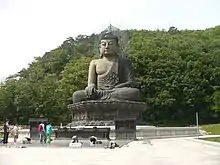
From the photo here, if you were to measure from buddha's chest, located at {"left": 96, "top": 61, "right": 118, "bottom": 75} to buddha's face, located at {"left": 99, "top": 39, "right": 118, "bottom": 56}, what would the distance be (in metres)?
0.63

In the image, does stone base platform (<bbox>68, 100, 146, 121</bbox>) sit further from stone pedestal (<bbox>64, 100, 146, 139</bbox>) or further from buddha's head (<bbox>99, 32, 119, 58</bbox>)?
buddha's head (<bbox>99, 32, 119, 58</bbox>)

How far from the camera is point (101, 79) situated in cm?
3103

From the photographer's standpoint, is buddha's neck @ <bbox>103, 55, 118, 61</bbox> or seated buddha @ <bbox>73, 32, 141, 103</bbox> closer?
seated buddha @ <bbox>73, 32, 141, 103</bbox>

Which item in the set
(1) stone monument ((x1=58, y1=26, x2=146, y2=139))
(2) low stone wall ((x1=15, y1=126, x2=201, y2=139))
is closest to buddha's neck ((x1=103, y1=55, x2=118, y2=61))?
(1) stone monument ((x1=58, y1=26, x2=146, y2=139))

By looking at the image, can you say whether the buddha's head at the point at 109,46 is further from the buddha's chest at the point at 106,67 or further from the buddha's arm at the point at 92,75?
the buddha's arm at the point at 92,75

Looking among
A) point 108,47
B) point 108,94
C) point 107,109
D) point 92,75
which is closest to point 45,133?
point 107,109

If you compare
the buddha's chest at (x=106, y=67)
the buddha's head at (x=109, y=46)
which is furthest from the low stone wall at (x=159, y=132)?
the buddha's head at (x=109, y=46)

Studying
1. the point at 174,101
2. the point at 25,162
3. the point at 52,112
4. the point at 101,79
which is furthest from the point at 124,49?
the point at 25,162

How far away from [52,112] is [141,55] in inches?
546

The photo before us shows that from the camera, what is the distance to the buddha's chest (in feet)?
101

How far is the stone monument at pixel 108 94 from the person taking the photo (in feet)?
94.3

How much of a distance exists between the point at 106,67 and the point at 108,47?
138 centimetres

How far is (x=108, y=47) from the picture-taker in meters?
30.8

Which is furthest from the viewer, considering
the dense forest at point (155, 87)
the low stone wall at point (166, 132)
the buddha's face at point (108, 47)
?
the dense forest at point (155, 87)
